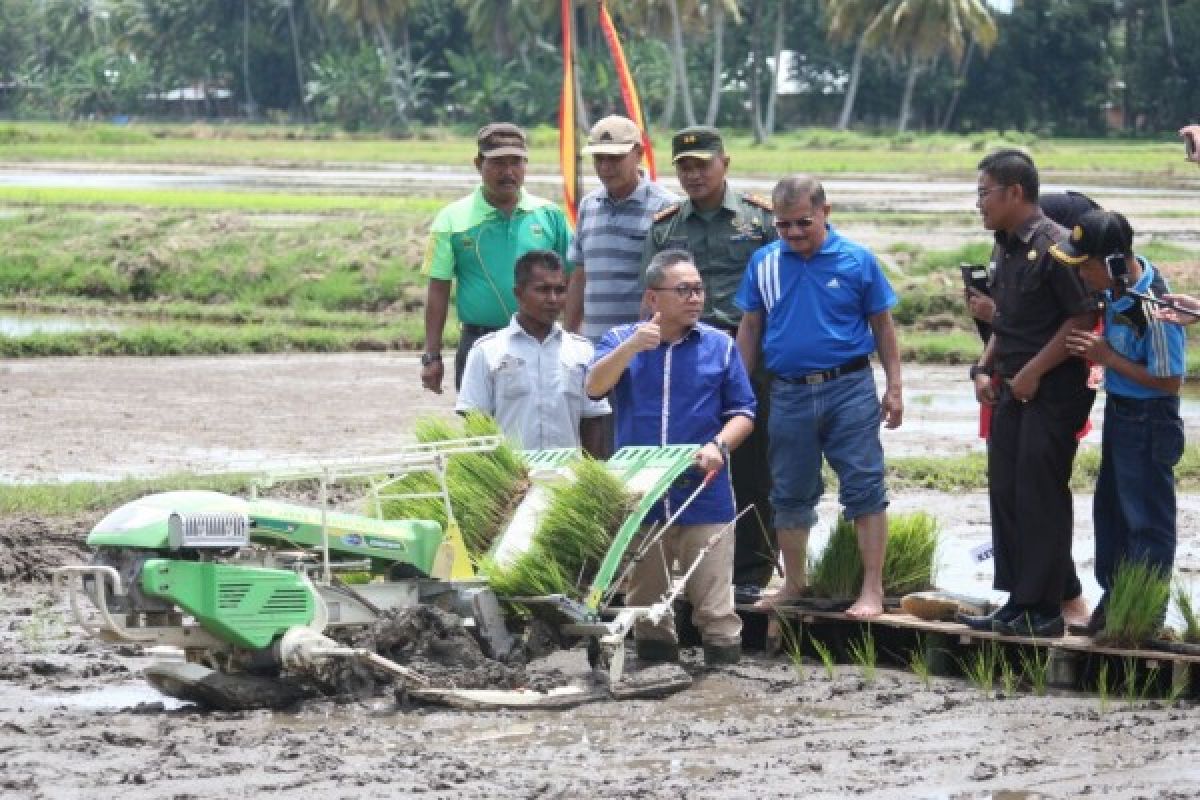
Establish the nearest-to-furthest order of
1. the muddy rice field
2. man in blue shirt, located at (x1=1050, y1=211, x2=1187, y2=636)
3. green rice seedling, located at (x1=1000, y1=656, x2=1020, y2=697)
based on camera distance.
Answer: the muddy rice field < man in blue shirt, located at (x1=1050, y1=211, x2=1187, y2=636) < green rice seedling, located at (x1=1000, y1=656, x2=1020, y2=697)

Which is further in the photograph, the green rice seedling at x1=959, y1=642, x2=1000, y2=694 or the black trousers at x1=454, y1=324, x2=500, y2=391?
the black trousers at x1=454, y1=324, x2=500, y2=391

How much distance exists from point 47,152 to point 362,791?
187 ft

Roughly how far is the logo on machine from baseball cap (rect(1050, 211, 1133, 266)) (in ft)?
8.43

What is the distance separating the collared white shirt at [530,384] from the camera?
348 inches

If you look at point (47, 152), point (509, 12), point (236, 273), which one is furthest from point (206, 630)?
point (509, 12)

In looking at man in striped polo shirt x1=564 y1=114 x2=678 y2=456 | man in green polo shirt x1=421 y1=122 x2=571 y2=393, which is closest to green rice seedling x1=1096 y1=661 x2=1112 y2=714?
man in striped polo shirt x1=564 y1=114 x2=678 y2=456

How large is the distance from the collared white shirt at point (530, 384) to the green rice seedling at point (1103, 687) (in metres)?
2.31

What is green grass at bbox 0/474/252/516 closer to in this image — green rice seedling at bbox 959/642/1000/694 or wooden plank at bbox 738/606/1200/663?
wooden plank at bbox 738/606/1200/663

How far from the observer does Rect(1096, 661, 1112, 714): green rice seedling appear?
7547mm

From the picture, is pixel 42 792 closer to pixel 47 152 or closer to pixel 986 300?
pixel 986 300

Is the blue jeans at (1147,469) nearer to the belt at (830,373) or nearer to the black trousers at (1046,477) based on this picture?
the black trousers at (1046,477)

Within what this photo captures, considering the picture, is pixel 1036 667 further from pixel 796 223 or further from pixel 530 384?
pixel 530 384

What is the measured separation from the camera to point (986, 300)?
8508 millimetres

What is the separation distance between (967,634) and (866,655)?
16.6 inches
